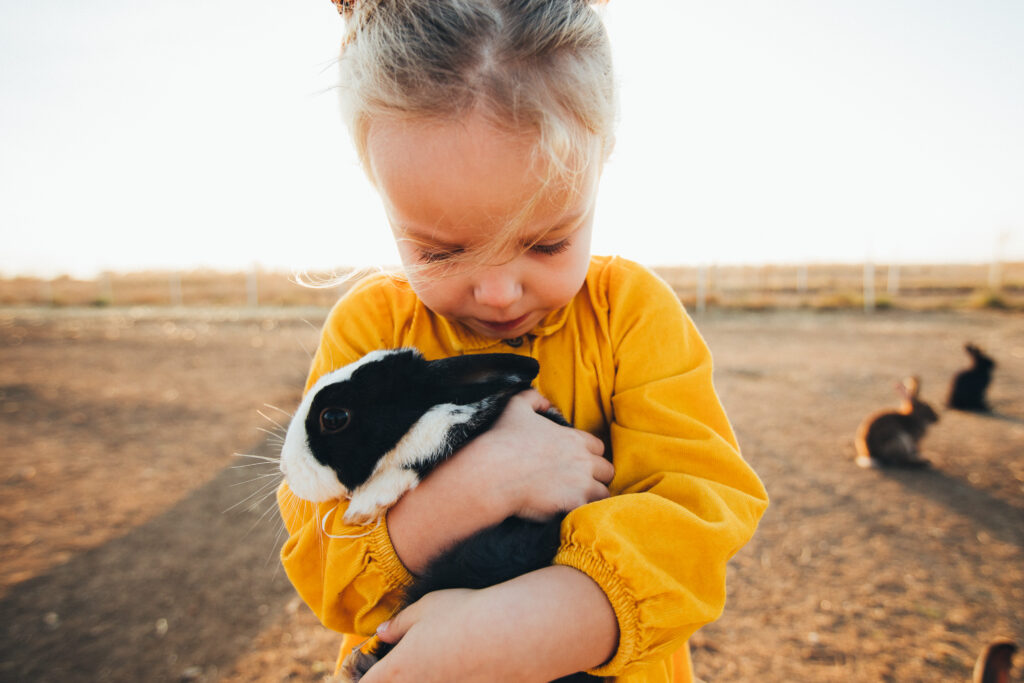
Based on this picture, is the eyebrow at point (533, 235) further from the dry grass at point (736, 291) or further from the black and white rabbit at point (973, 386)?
the dry grass at point (736, 291)

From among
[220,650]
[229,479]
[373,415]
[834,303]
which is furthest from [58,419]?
[834,303]

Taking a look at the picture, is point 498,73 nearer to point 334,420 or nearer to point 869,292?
point 334,420

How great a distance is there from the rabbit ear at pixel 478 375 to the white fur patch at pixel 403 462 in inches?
1.4

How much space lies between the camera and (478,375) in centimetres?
129

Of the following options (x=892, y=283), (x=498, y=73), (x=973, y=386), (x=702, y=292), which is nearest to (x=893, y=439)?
(x=973, y=386)

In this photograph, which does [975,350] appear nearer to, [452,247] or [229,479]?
[452,247]

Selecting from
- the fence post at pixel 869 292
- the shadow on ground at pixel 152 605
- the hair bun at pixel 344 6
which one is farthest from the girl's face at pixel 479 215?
the fence post at pixel 869 292

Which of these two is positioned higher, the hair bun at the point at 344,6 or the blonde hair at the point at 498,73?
the hair bun at the point at 344,6

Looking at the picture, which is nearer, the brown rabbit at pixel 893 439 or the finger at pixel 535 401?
the finger at pixel 535 401

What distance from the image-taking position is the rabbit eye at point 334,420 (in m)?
1.33

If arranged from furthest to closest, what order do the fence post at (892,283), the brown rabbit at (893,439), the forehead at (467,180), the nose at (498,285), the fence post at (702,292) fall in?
the fence post at (892,283)
the fence post at (702,292)
the brown rabbit at (893,439)
the nose at (498,285)
the forehead at (467,180)

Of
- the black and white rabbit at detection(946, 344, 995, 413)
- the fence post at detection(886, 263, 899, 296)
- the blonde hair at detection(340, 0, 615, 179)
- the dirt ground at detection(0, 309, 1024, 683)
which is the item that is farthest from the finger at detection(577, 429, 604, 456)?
the fence post at detection(886, 263, 899, 296)

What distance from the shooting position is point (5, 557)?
336 centimetres

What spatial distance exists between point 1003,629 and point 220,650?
391 cm
